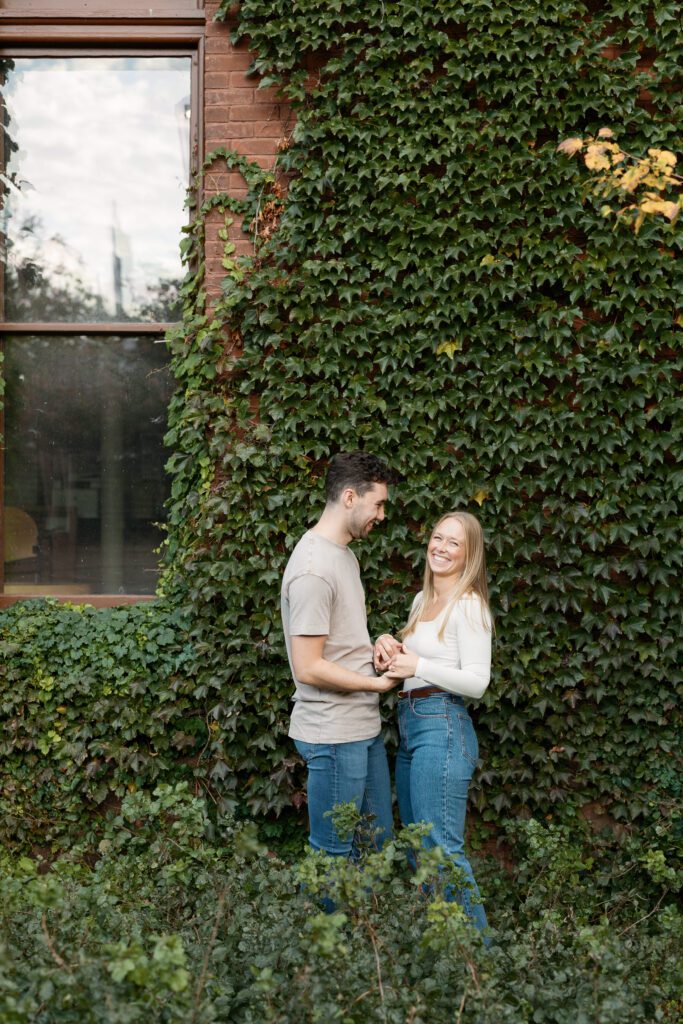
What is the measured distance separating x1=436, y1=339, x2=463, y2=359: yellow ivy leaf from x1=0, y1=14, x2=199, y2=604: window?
1.53 m

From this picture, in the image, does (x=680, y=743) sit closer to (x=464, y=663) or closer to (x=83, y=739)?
(x=464, y=663)

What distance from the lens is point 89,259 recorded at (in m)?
5.04

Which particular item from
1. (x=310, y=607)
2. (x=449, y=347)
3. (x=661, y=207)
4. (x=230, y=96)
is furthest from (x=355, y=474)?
(x=230, y=96)

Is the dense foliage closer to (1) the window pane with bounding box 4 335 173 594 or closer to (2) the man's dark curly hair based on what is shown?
(2) the man's dark curly hair

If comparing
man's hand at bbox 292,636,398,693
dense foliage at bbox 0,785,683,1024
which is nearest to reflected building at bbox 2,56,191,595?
dense foliage at bbox 0,785,683,1024

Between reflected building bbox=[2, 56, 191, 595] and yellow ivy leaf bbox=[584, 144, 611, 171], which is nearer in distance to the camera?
Answer: yellow ivy leaf bbox=[584, 144, 611, 171]

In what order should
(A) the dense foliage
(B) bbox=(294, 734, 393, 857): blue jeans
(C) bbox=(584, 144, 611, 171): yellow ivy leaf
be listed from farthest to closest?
(C) bbox=(584, 144, 611, 171): yellow ivy leaf → (B) bbox=(294, 734, 393, 857): blue jeans → (A) the dense foliage

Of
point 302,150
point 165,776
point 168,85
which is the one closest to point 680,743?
point 165,776

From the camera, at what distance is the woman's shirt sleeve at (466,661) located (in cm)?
327

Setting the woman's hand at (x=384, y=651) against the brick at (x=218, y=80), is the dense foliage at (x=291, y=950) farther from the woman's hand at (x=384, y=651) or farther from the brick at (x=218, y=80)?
the brick at (x=218, y=80)

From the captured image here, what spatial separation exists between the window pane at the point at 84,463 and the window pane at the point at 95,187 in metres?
0.25

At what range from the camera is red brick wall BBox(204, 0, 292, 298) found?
185 inches

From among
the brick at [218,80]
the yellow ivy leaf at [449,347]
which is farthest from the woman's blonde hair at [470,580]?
the brick at [218,80]

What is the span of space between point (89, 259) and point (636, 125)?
3.03 meters
